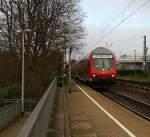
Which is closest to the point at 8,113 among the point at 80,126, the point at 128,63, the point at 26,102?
the point at 26,102

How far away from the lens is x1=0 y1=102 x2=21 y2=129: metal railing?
113ft

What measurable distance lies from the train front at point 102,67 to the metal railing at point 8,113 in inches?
281

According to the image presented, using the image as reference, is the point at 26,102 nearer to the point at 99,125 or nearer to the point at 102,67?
the point at 102,67

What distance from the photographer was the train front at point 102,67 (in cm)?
3822

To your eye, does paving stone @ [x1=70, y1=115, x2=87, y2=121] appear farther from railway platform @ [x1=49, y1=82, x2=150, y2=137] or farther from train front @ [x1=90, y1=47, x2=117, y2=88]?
train front @ [x1=90, y1=47, x2=117, y2=88]

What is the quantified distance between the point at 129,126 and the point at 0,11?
3290 centimetres

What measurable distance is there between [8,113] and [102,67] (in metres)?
8.85

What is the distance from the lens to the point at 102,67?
38781 millimetres

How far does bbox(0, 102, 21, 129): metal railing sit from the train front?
7144 millimetres

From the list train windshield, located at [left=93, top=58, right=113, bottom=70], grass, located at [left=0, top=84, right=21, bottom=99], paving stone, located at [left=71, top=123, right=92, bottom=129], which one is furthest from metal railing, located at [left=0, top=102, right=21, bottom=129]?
paving stone, located at [left=71, top=123, right=92, bottom=129]

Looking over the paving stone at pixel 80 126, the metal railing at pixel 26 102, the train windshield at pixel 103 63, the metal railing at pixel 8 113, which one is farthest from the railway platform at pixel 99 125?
the metal railing at pixel 26 102

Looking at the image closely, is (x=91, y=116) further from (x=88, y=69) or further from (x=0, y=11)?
(x=0, y=11)

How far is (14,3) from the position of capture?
4528 cm

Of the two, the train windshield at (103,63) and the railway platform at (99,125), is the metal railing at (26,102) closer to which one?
the train windshield at (103,63)
